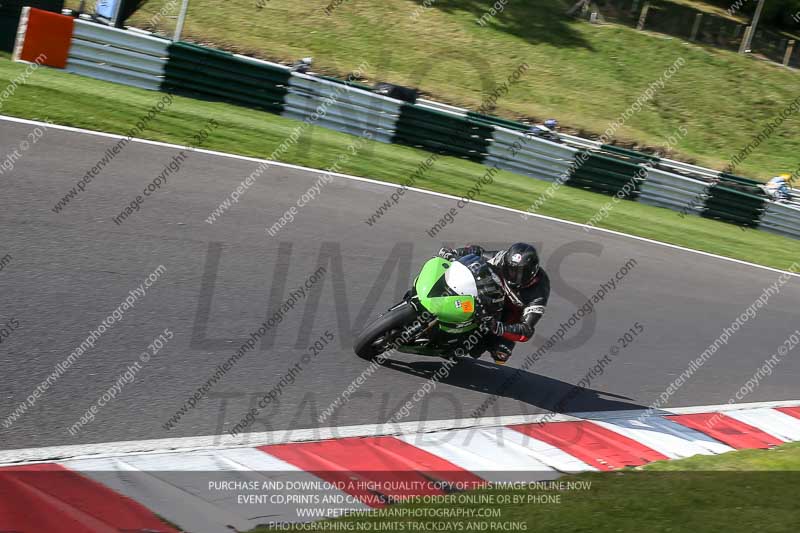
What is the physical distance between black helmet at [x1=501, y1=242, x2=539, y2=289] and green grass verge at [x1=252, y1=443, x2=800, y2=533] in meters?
1.82

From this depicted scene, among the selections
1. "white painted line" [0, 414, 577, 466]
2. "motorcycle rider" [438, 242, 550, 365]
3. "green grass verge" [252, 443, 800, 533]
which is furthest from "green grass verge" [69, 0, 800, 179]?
"green grass verge" [252, 443, 800, 533]

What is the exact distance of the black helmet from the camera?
7363 millimetres

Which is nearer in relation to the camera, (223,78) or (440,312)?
(440,312)

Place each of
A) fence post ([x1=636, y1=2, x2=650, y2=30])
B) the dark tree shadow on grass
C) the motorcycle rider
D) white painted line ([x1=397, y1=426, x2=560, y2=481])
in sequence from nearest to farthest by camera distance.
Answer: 1. white painted line ([x1=397, y1=426, x2=560, y2=481])
2. the motorcycle rider
3. the dark tree shadow on grass
4. fence post ([x1=636, y1=2, x2=650, y2=30])

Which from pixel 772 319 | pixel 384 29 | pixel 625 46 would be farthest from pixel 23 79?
pixel 625 46

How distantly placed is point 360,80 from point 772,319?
20.5 metres

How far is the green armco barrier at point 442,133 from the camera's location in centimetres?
1884

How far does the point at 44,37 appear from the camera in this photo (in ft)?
50.7

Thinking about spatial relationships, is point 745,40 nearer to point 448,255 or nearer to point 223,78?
point 223,78

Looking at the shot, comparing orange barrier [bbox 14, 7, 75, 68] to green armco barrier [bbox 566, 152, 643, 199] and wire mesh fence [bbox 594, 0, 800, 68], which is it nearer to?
green armco barrier [bbox 566, 152, 643, 199]

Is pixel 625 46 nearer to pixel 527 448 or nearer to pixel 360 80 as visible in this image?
pixel 360 80

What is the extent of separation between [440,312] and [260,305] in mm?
1878

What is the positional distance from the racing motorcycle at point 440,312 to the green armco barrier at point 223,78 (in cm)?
1079

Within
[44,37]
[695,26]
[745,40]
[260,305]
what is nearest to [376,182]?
[44,37]
